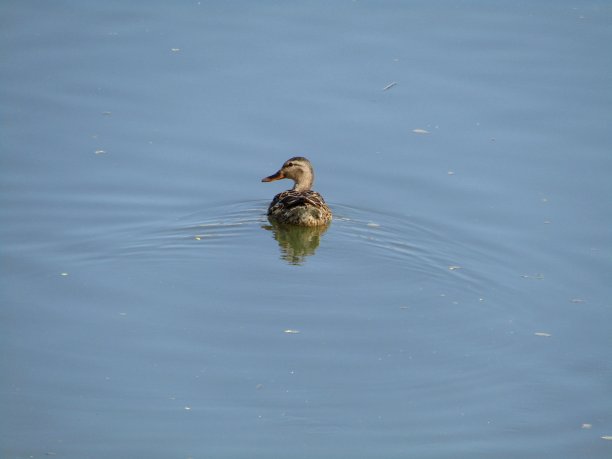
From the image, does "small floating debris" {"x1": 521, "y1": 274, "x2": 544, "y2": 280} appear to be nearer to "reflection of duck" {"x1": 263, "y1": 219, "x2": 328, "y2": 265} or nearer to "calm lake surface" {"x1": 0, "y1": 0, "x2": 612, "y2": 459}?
"calm lake surface" {"x1": 0, "y1": 0, "x2": 612, "y2": 459}

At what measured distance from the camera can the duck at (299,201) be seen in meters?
12.6

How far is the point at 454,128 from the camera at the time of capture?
14406 mm

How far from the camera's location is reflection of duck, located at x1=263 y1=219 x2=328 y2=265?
468 inches

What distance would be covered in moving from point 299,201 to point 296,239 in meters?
0.43

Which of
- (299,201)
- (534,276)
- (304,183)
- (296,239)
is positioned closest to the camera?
(534,276)

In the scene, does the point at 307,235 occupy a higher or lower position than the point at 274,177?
lower

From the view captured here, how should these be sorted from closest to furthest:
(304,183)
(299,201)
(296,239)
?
(296,239) → (299,201) → (304,183)

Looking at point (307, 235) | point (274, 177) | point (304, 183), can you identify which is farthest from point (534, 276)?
point (274, 177)

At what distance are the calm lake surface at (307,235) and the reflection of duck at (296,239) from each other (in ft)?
0.14

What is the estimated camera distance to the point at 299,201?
12.6 meters

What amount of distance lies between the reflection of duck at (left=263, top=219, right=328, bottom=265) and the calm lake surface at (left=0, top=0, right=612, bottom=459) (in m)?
0.04

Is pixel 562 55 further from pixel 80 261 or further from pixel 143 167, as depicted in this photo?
pixel 80 261

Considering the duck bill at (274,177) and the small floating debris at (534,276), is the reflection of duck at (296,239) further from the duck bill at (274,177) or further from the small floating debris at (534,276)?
the small floating debris at (534,276)

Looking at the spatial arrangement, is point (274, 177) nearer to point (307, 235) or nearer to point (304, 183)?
point (304, 183)
